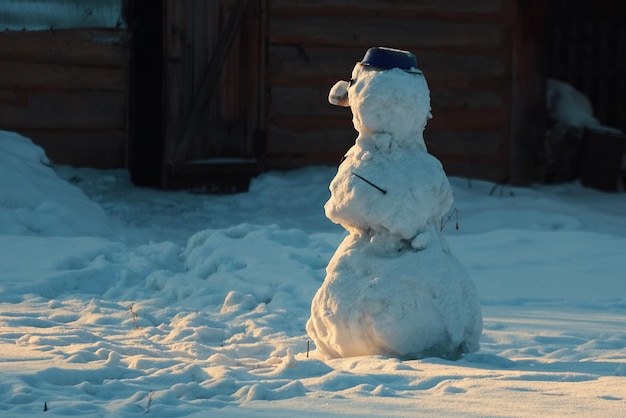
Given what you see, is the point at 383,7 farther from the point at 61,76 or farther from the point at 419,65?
the point at 61,76

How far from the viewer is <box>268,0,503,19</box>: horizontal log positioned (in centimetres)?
1106

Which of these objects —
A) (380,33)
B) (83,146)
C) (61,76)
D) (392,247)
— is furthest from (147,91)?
(392,247)

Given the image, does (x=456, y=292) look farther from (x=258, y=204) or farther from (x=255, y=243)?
(x=258, y=204)

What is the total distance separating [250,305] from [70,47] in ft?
16.1

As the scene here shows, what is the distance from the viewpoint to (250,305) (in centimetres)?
653

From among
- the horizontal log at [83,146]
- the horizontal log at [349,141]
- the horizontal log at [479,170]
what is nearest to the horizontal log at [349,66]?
the horizontal log at [349,141]

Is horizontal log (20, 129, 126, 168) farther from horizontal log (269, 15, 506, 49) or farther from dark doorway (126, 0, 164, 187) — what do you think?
horizontal log (269, 15, 506, 49)

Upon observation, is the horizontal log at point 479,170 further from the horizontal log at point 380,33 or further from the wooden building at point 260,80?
the horizontal log at point 380,33

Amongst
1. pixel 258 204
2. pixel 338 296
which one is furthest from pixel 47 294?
pixel 258 204

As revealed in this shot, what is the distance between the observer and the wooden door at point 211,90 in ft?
35.5

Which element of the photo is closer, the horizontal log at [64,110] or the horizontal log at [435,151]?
the horizontal log at [64,110]

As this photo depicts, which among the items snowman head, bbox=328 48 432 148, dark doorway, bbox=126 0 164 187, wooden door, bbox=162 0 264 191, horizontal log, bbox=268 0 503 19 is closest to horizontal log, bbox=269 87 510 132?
wooden door, bbox=162 0 264 191

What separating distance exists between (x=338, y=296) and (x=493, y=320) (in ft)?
5.05

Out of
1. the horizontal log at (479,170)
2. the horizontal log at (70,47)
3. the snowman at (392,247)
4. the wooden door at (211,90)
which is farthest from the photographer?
the horizontal log at (479,170)
